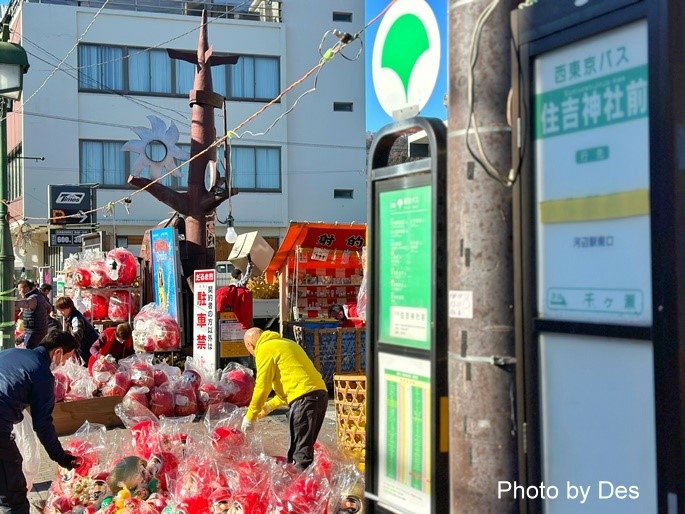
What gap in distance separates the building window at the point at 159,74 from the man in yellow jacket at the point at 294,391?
88.7ft

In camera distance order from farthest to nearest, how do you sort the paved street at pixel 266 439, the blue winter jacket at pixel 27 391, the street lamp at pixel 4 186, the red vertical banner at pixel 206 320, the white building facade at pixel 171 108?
the white building facade at pixel 171 108
the red vertical banner at pixel 206 320
the street lamp at pixel 4 186
the paved street at pixel 266 439
the blue winter jacket at pixel 27 391

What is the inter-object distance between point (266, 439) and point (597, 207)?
21.2 feet

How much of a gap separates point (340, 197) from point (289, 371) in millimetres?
27992

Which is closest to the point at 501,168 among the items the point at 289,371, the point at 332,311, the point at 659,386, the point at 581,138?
the point at 581,138

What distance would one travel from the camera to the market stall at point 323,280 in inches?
456

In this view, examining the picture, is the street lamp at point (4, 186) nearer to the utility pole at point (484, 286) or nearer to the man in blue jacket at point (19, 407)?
the man in blue jacket at point (19, 407)

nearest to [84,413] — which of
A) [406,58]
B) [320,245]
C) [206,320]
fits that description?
[206,320]

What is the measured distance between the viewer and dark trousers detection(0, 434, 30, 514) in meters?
5.02

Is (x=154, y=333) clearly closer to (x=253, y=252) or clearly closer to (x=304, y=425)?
(x=253, y=252)

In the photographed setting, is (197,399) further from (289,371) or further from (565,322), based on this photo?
(565,322)

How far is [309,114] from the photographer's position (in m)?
33.3

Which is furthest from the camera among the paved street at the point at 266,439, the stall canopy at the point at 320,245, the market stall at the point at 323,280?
the stall canopy at the point at 320,245

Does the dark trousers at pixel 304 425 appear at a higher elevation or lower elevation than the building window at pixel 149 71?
lower

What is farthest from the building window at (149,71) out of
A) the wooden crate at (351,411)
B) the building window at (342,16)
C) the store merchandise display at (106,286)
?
the wooden crate at (351,411)
